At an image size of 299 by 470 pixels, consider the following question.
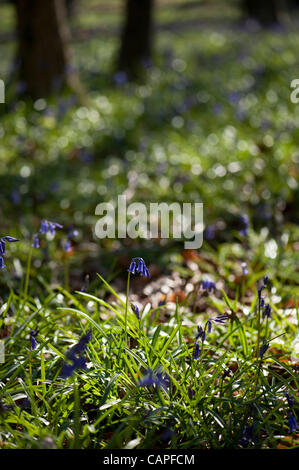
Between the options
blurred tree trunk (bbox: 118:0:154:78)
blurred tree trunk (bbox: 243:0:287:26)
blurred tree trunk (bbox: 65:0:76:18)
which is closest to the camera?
blurred tree trunk (bbox: 118:0:154:78)

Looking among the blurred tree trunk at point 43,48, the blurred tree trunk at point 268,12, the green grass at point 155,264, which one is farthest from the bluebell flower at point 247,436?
the blurred tree trunk at point 268,12

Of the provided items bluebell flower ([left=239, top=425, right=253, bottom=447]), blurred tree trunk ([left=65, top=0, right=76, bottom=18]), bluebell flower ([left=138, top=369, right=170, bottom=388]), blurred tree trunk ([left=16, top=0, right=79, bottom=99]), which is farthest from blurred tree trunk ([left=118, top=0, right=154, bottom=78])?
blurred tree trunk ([left=65, top=0, right=76, bottom=18])

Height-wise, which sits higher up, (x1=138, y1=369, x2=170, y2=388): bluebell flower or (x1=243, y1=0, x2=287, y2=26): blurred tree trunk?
(x1=243, y1=0, x2=287, y2=26): blurred tree trunk

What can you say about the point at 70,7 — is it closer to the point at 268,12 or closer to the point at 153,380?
the point at 268,12

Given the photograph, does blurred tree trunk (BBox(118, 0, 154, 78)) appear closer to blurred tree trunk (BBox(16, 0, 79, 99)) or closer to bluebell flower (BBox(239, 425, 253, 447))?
blurred tree trunk (BBox(16, 0, 79, 99))

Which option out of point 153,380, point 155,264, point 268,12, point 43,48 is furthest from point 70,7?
point 153,380

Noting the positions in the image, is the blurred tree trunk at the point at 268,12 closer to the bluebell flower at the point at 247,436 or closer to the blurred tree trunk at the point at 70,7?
the blurred tree trunk at the point at 70,7

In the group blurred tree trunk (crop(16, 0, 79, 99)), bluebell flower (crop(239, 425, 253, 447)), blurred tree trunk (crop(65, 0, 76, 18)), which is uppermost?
blurred tree trunk (crop(65, 0, 76, 18))
